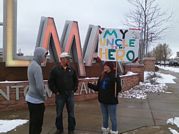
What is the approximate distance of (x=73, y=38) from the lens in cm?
1125

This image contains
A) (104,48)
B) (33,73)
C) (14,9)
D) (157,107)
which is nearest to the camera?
(33,73)

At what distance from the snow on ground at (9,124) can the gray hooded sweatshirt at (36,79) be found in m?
1.72

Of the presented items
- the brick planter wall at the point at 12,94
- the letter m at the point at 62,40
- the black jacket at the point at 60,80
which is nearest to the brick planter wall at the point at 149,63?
the letter m at the point at 62,40

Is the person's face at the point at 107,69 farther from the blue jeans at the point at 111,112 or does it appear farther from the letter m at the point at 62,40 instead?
the letter m at the point at 62,40

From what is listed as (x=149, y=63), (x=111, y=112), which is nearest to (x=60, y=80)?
(x=111, y=112)

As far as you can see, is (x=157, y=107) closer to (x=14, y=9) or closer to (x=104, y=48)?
(x=104, y=48)

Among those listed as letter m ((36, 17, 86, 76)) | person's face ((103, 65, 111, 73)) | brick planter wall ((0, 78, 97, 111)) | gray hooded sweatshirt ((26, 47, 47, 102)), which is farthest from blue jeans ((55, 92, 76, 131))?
letter m ((36, 17, 86, 76))

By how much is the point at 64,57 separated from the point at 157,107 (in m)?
5.15

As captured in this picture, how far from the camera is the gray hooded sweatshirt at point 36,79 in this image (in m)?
5.07

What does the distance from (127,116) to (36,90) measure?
3.91 m

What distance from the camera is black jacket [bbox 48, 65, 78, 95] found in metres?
6.13

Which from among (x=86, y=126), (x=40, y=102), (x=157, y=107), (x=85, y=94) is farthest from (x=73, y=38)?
(x=40, y=102)

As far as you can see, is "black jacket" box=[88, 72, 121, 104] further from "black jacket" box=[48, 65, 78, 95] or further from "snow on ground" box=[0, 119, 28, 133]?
"snow on ground" box=[0, 119, 28, 133]

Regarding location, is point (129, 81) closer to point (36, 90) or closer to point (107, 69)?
point (107, 69)
